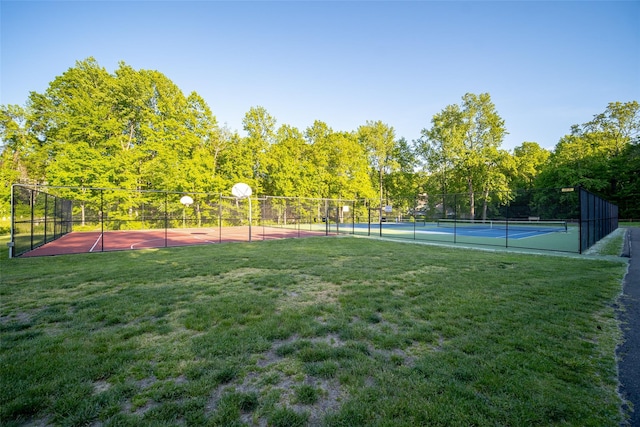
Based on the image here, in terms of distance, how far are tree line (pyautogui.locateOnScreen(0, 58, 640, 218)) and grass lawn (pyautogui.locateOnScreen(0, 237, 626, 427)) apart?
42.9 feet

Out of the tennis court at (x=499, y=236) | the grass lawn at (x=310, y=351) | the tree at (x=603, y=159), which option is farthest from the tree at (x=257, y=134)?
the tree at (x=603, y=159)

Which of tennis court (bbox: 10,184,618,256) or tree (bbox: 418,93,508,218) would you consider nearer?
tennis court (bbox: 10,184,618,256)

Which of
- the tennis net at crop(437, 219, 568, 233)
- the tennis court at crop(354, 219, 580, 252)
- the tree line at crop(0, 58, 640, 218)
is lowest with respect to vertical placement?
the tennis court at crop(354, 219, 580, 252)

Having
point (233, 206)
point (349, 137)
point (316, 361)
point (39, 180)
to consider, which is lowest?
point (316, 361)

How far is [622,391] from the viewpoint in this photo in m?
2.36

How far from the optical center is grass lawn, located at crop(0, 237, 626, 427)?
2.09m

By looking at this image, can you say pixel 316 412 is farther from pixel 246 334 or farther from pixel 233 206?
pixel 233 206

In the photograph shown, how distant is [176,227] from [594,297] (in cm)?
2713

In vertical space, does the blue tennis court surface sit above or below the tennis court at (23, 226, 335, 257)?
above

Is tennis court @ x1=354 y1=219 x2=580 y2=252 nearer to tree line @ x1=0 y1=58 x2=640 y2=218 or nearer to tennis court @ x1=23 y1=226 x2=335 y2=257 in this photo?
tree line @ x1=0 y1=58 x2=640 y2=218

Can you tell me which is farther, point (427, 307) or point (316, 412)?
point (427, 307)

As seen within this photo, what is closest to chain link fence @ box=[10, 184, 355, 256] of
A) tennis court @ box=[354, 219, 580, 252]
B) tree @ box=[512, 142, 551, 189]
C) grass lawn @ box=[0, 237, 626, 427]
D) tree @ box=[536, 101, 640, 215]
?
tennis court @ box=[354, 219, 580, 252]

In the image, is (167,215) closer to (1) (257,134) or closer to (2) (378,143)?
(1) (257,134)

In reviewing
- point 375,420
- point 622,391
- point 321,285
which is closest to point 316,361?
point 375,420
